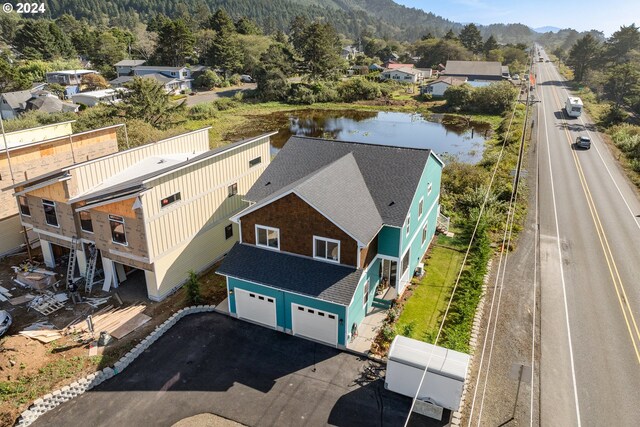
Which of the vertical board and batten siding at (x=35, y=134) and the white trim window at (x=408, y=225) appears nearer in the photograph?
the white trim window at (x=408, y=225)

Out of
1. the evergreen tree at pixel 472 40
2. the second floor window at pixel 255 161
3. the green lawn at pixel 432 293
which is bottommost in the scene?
the green lawn at pixel 432 293

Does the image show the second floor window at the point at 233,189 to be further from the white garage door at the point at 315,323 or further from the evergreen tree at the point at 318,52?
the evergreen tree at the point at 318,52

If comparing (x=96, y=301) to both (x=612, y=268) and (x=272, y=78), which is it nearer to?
(x=612, y=268)

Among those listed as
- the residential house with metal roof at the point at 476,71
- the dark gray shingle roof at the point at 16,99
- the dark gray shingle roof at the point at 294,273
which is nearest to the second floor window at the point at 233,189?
the dark gray shingle roof at the point at 294,273

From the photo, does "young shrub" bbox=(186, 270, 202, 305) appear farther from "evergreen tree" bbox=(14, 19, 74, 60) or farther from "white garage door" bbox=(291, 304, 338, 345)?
"evergreen tree" bbox=(14, 19, 74, 60)

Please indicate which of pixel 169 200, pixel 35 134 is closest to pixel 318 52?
pixel 35 134
